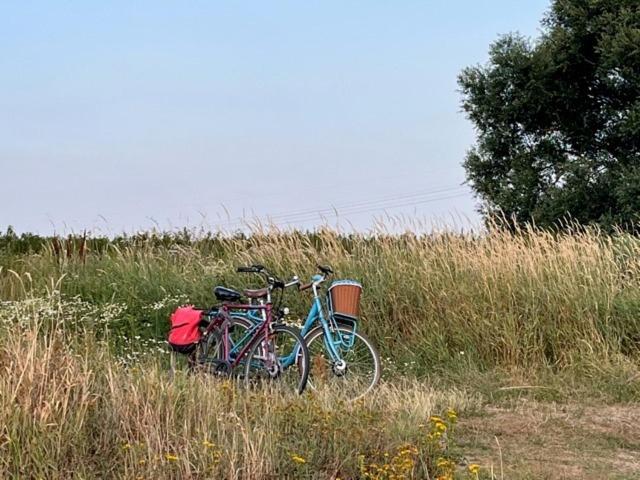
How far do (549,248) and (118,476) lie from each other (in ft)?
21.4

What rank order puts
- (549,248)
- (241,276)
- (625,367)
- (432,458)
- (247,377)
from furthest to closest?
(241,276) → (549,248) → (625,367) → (247,377) → (432,458)

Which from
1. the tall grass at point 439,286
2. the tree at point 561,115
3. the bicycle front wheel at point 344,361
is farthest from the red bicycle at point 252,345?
the tree at point 561,115

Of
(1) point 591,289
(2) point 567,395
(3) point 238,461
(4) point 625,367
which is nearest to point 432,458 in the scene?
(3) point 238,461

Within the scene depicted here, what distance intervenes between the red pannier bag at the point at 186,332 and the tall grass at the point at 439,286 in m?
1.15

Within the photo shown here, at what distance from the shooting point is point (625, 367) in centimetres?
662

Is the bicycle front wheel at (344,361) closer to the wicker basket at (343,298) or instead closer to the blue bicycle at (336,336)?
the blue bicycle at (336,336)

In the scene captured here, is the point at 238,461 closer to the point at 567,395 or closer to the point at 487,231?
the point at 567,395

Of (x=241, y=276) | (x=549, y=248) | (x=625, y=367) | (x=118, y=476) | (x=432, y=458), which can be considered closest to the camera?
(x=118, y=476)

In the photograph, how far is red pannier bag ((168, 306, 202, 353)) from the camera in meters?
6.46

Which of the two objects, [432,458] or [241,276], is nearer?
[432,458]

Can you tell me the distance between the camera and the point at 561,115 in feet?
68.4

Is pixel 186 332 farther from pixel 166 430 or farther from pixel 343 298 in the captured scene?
pixel 166 430

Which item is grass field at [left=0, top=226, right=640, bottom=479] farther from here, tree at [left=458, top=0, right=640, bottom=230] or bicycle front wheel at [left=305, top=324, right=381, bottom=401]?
tree at [left=458, top=0, right=640, bottom=230]

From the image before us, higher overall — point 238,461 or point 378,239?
point 378,239
